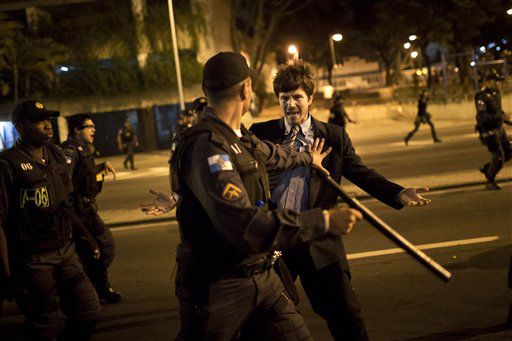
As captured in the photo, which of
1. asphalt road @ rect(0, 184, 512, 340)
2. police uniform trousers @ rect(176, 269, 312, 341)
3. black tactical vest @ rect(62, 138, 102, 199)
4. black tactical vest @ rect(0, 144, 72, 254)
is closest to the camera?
police uniform trousers @ rect(176, 269, 312, 341)

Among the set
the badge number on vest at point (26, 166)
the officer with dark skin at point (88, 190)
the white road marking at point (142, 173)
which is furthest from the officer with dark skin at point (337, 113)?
the badge number on vest at point (26, 166)

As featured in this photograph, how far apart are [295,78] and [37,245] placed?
78.0 inches

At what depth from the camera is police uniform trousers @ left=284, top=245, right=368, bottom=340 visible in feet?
13.2

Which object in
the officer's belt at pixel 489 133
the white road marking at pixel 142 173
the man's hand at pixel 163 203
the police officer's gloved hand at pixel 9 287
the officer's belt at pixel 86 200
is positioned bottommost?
the white road marking at pixel 142 173

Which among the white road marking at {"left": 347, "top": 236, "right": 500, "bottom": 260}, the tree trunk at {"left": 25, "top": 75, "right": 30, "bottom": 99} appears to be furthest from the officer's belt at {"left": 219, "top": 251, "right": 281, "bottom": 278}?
the tree trunk at {"left": 25, "top": 75, "right": 30, "bottom": 99}

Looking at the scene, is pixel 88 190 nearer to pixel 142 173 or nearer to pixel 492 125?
pixel 492 125

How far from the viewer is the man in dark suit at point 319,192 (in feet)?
13.3

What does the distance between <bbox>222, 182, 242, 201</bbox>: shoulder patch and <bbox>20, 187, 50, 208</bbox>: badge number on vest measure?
2.16m

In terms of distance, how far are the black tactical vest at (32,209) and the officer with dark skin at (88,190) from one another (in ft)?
4.80

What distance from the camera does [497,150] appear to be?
36.2ft

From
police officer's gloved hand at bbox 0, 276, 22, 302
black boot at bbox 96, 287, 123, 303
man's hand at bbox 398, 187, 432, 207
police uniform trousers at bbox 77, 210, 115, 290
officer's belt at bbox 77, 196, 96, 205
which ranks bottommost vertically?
black boot at bbox 96, 287, 123, 303

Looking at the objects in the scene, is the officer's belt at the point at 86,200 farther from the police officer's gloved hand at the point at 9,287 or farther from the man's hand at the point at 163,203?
the man's hand at the point at 163,203

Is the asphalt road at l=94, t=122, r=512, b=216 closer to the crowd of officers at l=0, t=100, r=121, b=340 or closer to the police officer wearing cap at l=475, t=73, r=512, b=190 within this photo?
the police officer wearing cap at l=475, t=73, r=512, b=190

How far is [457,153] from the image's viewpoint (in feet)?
56.9
